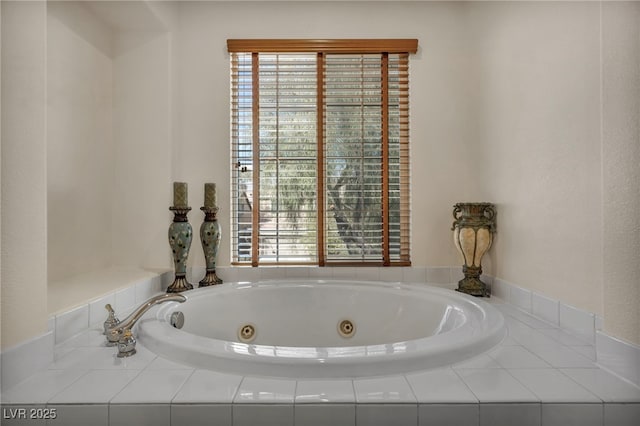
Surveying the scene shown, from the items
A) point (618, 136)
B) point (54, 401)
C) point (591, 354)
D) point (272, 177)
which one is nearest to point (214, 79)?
point (272, 177)

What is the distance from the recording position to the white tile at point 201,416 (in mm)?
736

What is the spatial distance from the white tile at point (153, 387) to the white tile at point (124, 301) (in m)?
0.66

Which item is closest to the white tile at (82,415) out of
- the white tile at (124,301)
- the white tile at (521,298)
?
the white tile at (124,301)

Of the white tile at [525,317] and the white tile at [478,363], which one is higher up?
the white tile at [478,363]

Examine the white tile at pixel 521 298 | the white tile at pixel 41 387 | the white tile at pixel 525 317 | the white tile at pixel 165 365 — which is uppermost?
the white tile at pixel 521 298

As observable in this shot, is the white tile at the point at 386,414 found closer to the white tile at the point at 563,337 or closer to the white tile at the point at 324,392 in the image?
the white tile at the point at 324,392

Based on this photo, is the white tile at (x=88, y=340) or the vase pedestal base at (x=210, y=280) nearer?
the white tile at (x=88, y=340)

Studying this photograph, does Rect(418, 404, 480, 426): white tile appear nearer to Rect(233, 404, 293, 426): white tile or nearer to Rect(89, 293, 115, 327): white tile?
Rect(233, 404, 293, 426): white tile

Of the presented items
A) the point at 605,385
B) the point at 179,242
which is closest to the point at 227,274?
the point at 179,242

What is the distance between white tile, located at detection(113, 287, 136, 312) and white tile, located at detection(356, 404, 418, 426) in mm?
1148

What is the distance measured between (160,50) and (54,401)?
1921 millimetres

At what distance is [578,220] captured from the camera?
118 centimetres

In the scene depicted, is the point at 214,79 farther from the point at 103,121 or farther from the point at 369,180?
the point at 369,180

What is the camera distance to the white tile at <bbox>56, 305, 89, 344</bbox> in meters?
1.08
